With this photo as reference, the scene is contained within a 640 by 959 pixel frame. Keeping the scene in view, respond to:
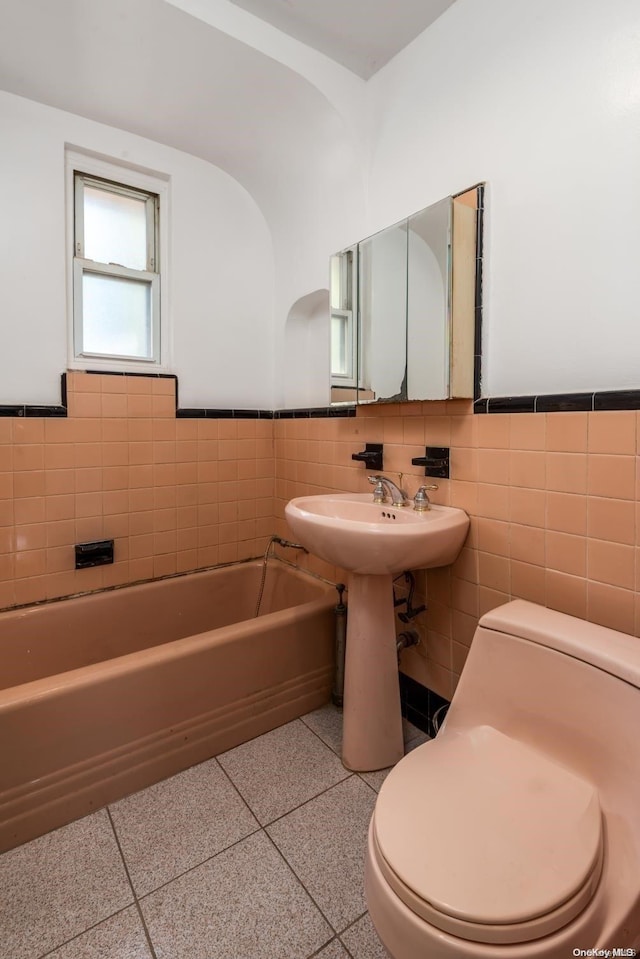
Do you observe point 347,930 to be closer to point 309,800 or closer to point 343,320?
point 309,800

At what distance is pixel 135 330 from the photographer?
2129mm

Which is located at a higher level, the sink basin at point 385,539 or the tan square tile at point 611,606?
the sink basin at point 385,539

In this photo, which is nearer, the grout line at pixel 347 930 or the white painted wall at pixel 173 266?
the grout line at pixel 347 930

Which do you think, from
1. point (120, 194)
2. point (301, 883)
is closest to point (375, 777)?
point (301, 883)

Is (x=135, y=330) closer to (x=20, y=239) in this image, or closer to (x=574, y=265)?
(x=20, y=239)

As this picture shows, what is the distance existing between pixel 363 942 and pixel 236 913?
299mm

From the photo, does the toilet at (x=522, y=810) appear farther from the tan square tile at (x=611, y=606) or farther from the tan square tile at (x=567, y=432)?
the tan square tile at (x=567, y=432)

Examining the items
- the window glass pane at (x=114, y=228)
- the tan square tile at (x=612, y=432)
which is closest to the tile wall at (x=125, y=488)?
the window glass pane at (x=114, y=228)

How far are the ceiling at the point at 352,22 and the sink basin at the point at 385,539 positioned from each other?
1634mm

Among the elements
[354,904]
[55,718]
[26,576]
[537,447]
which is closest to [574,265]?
[537,447]

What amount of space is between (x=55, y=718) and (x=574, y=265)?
74.3 inches

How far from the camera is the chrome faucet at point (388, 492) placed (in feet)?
5.32

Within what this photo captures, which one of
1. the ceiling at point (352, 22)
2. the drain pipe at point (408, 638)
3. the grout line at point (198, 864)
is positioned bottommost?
the grout line at point (198, 864)

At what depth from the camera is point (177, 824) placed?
1.32 metres
